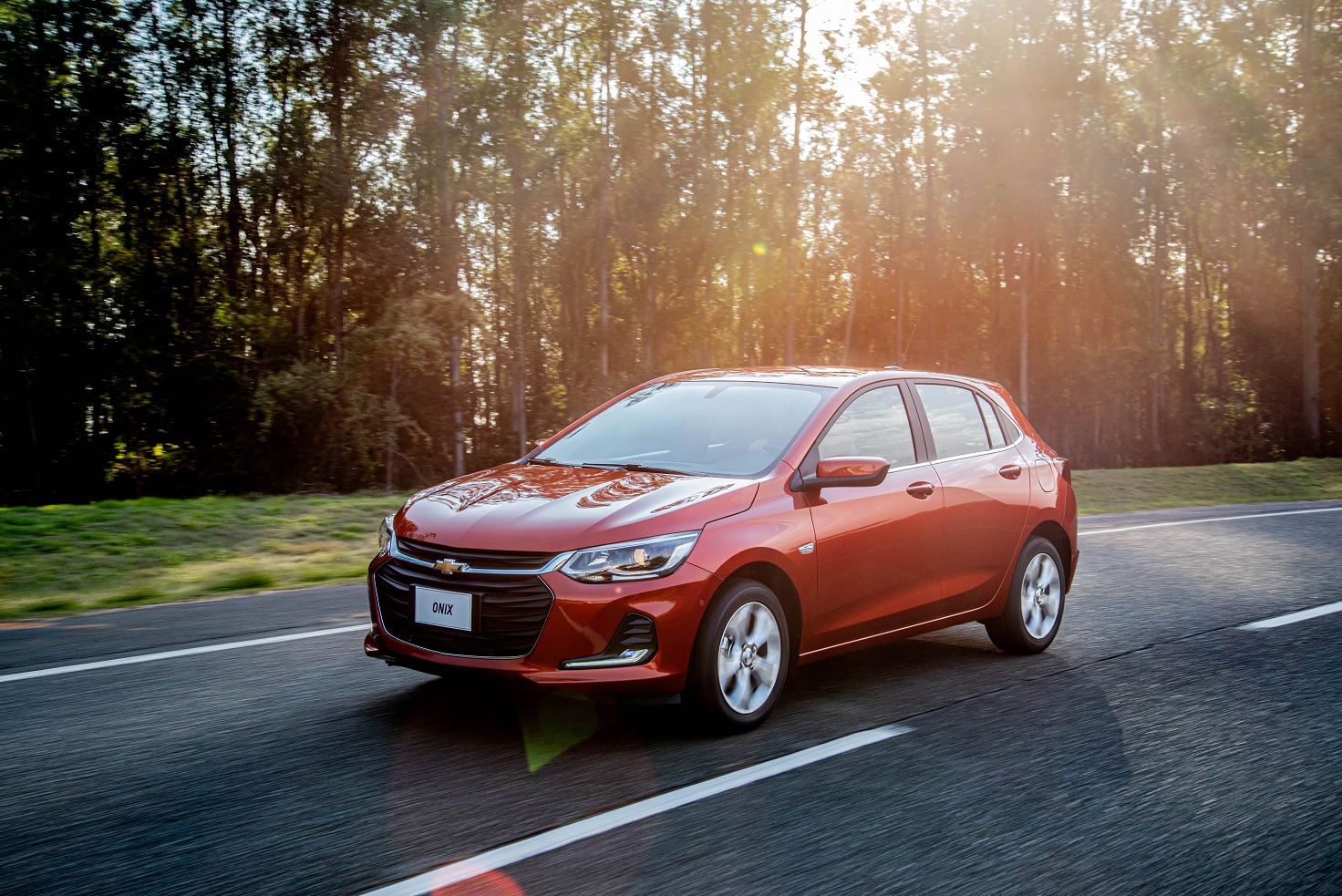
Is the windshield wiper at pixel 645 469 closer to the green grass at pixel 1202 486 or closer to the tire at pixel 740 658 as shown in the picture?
the tire at pixel 740 658

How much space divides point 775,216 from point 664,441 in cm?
3638

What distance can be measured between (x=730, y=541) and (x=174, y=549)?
8164mm

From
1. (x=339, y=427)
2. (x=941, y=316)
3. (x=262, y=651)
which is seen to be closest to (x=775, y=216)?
(x=941, y=316)

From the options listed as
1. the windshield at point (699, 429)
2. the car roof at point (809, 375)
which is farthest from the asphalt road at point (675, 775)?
the car roof at point (809, 375)

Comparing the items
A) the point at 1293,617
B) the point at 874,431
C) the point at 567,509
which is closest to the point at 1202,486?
the point at 1293,617

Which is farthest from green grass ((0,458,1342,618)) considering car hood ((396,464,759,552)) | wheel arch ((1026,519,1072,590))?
wheel arch ((1026,519,1072,590))

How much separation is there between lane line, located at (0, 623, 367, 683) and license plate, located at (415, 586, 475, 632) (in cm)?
245

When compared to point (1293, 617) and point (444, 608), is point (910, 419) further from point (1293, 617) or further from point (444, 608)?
point (1293, 617)

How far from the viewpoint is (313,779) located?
14.9 ft

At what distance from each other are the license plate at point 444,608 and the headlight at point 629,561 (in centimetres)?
46

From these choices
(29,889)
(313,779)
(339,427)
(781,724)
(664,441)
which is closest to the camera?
(29,889)

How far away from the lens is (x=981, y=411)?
24.2ft

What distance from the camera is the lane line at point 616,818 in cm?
358

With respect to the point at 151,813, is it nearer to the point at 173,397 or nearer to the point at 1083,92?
the point at 173,397
